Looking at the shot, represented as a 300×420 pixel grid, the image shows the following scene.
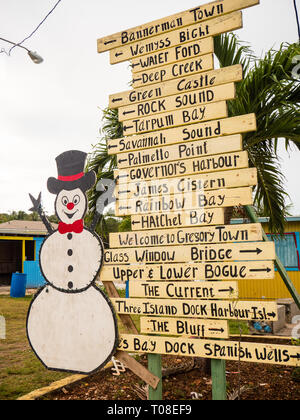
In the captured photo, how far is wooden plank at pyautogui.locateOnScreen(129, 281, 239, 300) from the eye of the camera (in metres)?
2.77

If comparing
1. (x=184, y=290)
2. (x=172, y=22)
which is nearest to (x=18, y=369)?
(x=184, y=290)

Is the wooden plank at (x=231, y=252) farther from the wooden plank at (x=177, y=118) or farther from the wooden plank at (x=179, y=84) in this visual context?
the wooden plank at (x=179, y=84)

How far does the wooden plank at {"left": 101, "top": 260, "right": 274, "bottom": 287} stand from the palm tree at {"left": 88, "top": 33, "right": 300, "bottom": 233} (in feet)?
6.73

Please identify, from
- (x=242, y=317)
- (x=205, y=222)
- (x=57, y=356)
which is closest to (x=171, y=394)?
(x=57, y=356)

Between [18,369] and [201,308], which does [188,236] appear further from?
[18,369]

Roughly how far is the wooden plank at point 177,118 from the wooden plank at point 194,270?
116 cm

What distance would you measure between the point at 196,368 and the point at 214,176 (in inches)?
104

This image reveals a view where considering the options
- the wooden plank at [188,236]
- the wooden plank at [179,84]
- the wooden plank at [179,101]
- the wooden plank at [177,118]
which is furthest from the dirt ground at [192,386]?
the wooden plank at [179,84]

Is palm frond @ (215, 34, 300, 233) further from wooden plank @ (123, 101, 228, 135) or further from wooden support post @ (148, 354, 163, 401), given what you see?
wooden support post @ (148, 354, 163, 401)

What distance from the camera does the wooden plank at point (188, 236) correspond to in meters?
2.74

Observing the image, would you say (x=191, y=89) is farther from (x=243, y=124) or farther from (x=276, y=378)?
(x=276, y=378)

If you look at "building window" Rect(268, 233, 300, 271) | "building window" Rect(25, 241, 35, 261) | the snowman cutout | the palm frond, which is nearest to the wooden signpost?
the snowman cutout

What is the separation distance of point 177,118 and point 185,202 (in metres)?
0.80

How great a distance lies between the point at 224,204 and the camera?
9.40ft
